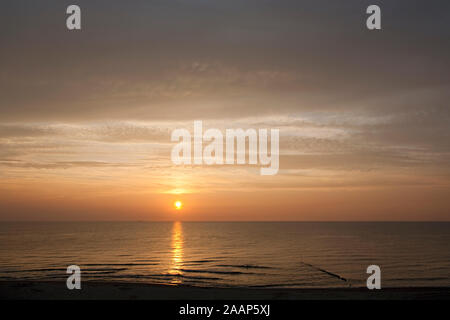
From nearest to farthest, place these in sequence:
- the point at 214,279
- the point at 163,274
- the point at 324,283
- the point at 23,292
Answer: the point at 23,292 → the point at 324,283 → the point at 214,279 → the point at 163,274

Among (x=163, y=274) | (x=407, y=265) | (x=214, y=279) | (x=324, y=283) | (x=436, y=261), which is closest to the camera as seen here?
(x=324, y=283)

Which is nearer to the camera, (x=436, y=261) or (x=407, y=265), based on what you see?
(x=407, y=265)

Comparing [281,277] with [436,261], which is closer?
[281,277]

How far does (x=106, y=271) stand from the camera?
40.5m
